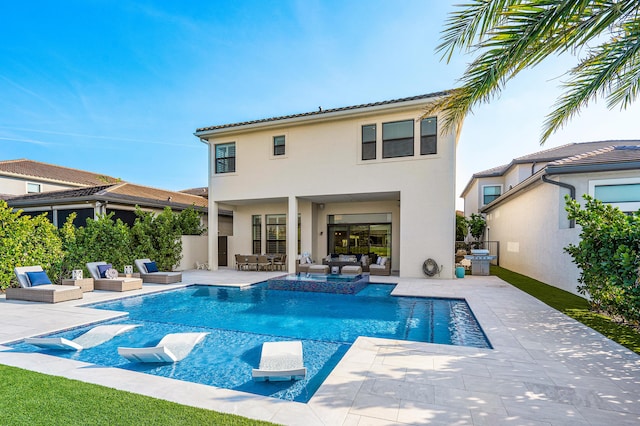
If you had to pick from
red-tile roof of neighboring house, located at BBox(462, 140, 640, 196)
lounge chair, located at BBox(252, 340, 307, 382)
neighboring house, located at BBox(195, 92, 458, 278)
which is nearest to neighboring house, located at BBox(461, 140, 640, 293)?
neighboring house, located at BBox(195, 92, 458, 278)

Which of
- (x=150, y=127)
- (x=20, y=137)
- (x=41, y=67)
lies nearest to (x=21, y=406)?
(x=41, y=67)

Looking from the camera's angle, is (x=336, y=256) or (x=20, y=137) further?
(x=20, y=137)

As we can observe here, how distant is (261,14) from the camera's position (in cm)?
1032

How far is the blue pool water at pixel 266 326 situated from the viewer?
4504mm

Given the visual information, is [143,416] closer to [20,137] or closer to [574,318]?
[574,318]

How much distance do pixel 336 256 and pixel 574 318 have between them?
10571mm

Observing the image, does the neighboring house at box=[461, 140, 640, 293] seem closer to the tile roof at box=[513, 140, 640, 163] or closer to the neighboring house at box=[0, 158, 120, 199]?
the tile roof at box=[513, 140, 640, 163]

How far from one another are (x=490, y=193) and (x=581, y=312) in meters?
20.5

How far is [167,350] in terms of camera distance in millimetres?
4617

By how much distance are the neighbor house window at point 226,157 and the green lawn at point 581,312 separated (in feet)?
45.9

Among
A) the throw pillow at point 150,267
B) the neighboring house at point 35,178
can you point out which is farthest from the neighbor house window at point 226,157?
the neighboring house at point 35,178

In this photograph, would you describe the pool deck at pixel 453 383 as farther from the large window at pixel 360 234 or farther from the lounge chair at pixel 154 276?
the large window at pixel 360 234

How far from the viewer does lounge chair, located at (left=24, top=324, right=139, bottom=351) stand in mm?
5043

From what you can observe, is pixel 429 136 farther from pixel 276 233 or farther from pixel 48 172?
pixel 48 172
